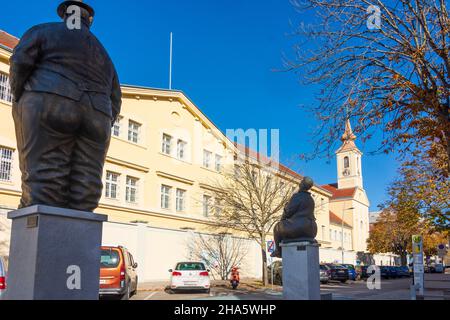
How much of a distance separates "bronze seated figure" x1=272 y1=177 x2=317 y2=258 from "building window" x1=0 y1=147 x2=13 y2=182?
15.1 metres

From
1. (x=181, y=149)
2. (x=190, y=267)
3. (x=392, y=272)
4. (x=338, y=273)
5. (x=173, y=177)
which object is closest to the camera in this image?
(x=190, y=267)

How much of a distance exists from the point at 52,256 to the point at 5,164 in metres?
18.2

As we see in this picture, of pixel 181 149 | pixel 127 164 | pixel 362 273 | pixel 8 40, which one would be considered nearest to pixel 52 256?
pixel 127 164

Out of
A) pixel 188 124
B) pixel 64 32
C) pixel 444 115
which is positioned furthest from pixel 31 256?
pixel 188 124

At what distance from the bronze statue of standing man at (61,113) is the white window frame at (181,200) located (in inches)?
1044

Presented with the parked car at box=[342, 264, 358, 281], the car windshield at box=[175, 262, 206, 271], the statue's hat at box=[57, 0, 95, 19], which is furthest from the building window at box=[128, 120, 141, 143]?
the statue's hat at box=[57, 0, 95, 19]

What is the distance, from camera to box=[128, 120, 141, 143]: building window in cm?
2761

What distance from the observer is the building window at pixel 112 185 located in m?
25.1

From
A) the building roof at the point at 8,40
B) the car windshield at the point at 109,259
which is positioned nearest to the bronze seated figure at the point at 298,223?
the car windshield at the point at 109,259

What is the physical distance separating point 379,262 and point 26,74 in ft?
273

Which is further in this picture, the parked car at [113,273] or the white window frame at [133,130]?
the white window frame at [133,130]

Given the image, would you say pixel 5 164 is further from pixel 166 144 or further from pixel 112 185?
pixel 166 144

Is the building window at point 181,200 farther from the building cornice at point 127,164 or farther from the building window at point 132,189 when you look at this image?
the building window at point 132,189

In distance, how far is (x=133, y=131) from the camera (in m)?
27.9
